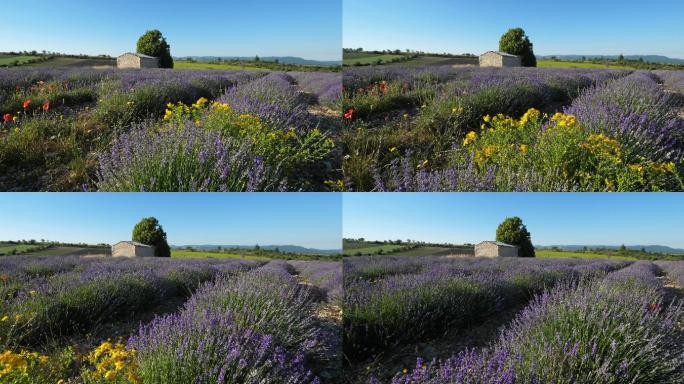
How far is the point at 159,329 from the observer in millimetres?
3111

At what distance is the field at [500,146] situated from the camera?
346 cm

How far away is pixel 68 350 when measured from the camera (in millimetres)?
3605

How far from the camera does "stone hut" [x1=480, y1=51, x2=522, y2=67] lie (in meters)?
14.2

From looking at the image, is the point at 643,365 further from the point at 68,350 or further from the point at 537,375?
the point at 68,350

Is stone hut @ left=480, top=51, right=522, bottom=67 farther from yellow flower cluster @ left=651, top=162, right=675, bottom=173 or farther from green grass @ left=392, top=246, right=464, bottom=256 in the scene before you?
yellow flower cluster @ left=651, top=162, right=675, bottom=173

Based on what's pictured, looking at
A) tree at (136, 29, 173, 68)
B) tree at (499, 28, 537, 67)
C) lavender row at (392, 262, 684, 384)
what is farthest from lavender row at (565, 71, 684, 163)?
tree at (136, 29, 173, 68)

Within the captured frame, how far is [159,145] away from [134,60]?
11217 millimetres

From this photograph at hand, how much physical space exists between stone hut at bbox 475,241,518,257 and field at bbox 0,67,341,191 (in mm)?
1751

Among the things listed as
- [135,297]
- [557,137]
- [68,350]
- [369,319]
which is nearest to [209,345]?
[369,319]

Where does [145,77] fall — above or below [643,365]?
above

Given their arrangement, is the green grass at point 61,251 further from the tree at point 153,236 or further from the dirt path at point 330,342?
the dirt path at point 330,342

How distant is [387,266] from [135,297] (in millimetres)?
2901

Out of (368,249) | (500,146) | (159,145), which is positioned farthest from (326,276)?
(159,145)

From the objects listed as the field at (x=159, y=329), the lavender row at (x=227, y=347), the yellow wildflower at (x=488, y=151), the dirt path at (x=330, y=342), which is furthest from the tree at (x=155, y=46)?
the yellow wildflower at (x=488, y=151)
